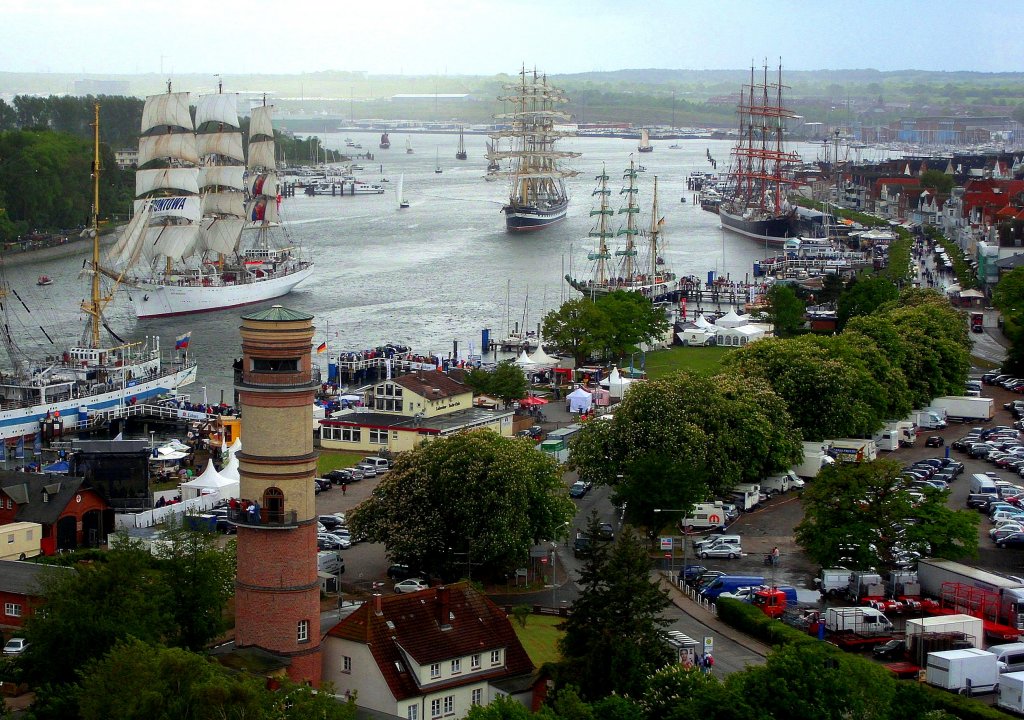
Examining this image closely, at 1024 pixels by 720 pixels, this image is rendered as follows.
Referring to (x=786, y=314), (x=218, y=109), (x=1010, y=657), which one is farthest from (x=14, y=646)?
(x=218, y=109)

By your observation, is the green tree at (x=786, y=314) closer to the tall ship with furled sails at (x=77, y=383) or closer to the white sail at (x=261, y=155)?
the tall ship with furled sails at (x=77, y=383)

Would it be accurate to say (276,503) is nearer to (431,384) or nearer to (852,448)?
(852,448)

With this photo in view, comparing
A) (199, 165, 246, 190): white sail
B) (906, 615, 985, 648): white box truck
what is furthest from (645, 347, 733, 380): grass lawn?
(199, 165, 246, 190): white sail

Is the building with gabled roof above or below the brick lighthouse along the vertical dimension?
below

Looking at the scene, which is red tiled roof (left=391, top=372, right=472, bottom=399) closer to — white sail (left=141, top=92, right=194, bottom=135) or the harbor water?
the harbor water

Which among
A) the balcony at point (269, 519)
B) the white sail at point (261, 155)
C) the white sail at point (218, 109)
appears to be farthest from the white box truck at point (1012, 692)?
the white sail at point (261, 155)

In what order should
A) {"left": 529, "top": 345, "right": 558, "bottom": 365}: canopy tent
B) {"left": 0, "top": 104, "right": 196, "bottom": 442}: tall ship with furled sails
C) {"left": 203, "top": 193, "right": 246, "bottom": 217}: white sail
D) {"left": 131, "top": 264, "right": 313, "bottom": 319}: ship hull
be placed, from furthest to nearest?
1. {"left": 203, "top": 193, "right": 246, "bottom": 217}: white sail
2. {"left": 131, "top": 264, "right": 313, "bottom": 319}: ship hull
3. {"left": 529, "top": 345, "right": 558, "bottom": 365}: canopy tent
4. {"left": 0, "top": 104, "right": 196, "bottom": 442}: tall ship with furled sails
